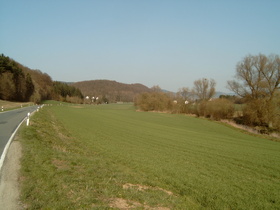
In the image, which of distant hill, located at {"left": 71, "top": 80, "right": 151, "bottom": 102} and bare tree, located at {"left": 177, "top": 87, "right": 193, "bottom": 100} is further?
distant hill, located at {"left": 71, "top": 80, "right": 151, "bottom": 102}

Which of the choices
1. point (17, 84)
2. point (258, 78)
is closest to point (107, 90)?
→ point (17, 84)

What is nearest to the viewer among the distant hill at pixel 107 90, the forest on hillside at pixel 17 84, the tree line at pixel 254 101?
the tree line at pixel 254 101

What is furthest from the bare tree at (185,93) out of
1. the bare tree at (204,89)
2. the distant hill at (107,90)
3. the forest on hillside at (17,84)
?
the distant hill at (107,90)

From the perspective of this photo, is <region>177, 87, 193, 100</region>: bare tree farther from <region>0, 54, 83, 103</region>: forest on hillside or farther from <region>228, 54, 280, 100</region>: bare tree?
<region>0, 54, 83, 103</region>: forest on hillside

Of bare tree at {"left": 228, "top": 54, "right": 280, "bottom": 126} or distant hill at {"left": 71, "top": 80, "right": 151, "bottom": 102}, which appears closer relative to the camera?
bare tree at {"left": 228, "top": 54, "right": 280, "bottom": 126}

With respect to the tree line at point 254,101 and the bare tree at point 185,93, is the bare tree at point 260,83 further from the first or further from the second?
the bare tree at point 185,93

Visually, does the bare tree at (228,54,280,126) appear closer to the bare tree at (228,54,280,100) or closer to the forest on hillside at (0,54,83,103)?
the bare tree at (228,54,280,100)

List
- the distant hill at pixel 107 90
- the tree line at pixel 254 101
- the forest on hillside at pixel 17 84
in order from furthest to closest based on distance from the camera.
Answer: the distant hill at pixel 107 90 < the forest on hillside at pixel 17 84 < the tree line at pixel 254 101

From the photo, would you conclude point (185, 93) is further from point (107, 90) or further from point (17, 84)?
point (107, 90)

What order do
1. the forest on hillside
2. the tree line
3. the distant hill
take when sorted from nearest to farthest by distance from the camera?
the tree line < the forest on hillside < the distant hill

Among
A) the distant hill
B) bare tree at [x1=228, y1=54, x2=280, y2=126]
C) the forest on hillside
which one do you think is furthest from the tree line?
the distant hill

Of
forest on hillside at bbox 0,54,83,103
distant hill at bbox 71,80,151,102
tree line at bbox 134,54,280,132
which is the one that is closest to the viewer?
tree line at bbox 134,54,280,132

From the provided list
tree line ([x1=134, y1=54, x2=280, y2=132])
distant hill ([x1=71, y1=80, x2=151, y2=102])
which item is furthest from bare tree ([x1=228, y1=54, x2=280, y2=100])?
distant hill ([x1=71, y1=80, x2=151, y2=102])

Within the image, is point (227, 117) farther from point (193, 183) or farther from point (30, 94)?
point (30, 94)
